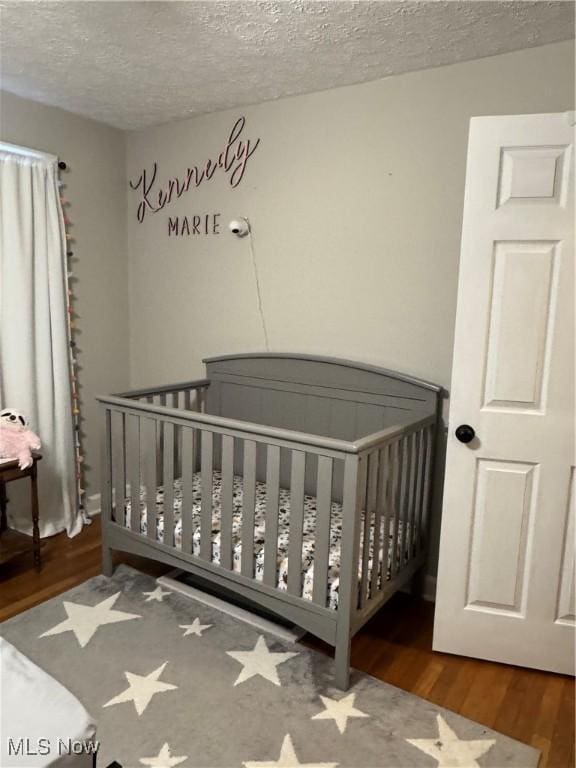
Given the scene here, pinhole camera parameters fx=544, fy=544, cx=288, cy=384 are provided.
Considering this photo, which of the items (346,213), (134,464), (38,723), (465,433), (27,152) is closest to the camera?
(38,723)

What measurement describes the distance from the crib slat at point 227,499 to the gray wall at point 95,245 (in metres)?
1.50

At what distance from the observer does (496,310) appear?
1.87 m

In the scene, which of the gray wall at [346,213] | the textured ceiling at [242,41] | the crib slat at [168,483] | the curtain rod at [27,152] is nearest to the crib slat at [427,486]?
the gray wall at [346,213]

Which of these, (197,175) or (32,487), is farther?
(197,175)

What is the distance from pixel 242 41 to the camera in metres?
2.06

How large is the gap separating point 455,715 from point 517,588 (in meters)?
0.49

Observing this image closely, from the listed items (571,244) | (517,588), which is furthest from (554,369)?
(517,588)

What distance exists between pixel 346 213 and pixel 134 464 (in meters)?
1.51

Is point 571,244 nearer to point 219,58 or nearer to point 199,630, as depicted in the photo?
point 219,58

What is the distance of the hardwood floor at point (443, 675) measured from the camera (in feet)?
5.62

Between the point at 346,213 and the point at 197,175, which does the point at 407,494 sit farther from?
the point at 197,175

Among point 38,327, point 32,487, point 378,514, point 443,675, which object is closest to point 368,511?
point 378,514

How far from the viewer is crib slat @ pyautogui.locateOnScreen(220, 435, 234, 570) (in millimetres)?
2105

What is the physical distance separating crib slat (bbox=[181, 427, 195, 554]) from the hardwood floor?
2.23ft
